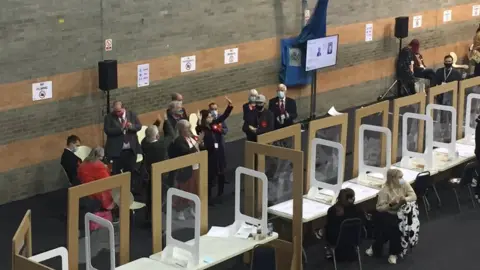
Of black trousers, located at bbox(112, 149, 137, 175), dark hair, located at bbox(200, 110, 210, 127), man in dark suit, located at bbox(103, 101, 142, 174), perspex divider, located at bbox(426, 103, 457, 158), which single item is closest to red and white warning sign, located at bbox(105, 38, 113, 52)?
man in dark suit, located at bbox(103, 101, 142, 174)

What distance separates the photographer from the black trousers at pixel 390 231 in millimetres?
9648

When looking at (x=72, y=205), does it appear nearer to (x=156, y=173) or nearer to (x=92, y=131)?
(x=156, y=173)

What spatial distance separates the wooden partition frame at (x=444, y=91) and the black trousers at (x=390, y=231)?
3111mm

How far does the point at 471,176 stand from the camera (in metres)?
11.3

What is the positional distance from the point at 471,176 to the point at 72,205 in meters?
5.91

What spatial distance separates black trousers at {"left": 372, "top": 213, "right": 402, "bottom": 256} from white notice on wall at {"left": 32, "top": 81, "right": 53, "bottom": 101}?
5.16 meters

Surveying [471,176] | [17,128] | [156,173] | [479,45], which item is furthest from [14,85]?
[479,45]

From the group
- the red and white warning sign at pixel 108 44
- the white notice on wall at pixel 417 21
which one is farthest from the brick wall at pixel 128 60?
the white notice on wall at pixel 417 21

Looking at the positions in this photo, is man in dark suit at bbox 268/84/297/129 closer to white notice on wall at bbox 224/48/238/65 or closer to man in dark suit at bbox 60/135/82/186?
white notice on wall at bbox 224/48/238/65

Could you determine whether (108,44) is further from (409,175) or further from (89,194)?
(89,194)

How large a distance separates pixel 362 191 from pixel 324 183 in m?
0.58

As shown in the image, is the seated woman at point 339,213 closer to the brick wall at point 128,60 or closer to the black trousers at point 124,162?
the black trousers at point 124,162

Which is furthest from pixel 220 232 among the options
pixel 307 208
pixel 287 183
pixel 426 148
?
pixel 426 148

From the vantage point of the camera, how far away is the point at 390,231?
968cm
